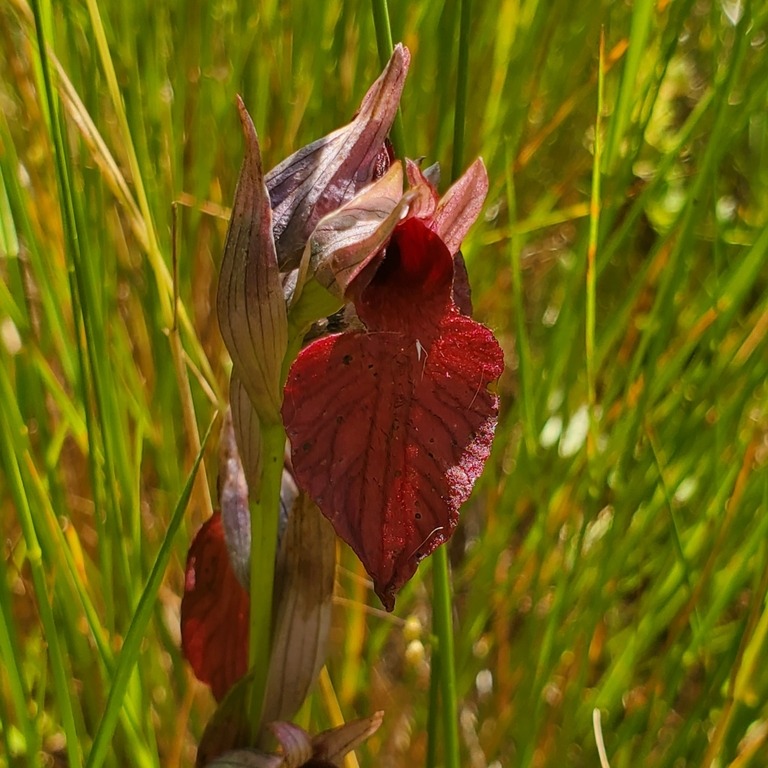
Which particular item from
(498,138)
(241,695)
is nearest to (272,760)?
(241,695)

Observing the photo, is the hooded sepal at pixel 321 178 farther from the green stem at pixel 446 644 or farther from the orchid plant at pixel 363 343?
the green stem at pixel 446 644

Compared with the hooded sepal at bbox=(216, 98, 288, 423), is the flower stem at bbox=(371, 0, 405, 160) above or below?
above

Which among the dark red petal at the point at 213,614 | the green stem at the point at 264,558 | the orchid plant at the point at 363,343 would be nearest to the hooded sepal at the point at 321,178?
the orchid plant at the point at 363,343

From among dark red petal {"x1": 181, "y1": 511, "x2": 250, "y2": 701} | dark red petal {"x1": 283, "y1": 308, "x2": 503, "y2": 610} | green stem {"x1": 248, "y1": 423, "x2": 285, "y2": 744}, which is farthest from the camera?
dark red petal {"x1": 181, "y1": 511, "x2": 250, "y2": 701}

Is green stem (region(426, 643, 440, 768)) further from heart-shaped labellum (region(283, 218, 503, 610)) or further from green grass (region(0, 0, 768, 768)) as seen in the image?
heart-shaped labellum (region(283, 218, 503, 610))

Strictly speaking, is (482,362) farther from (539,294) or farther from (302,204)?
(539,294)

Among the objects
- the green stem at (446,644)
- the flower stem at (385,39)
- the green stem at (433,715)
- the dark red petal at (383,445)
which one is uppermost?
the flower stem at (385,39)

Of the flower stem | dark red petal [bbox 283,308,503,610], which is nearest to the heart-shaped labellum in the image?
dark red petal [bbox 283,308,503,610]
